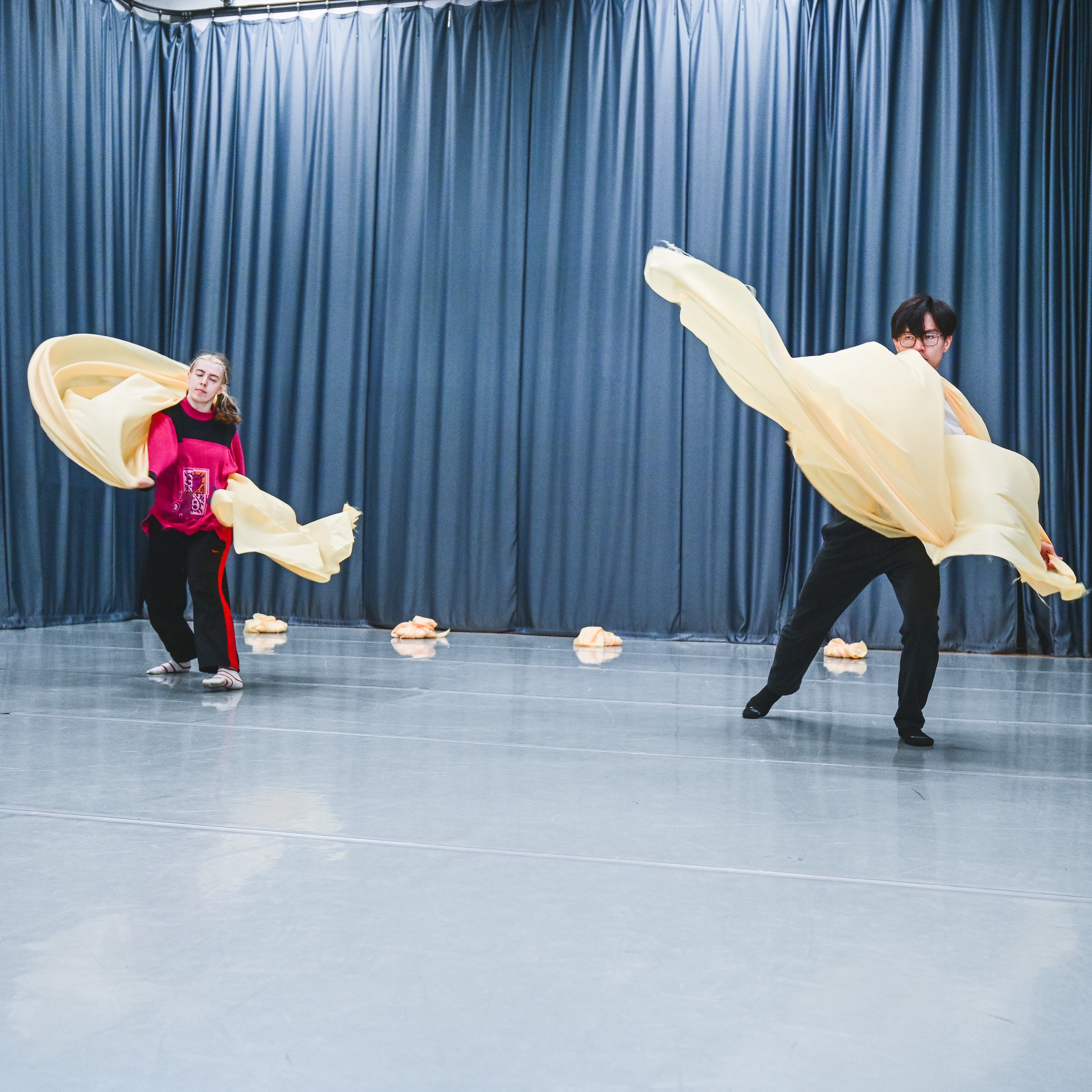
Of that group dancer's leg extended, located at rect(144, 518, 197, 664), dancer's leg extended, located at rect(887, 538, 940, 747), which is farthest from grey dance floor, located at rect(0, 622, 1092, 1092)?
dancer's leg extended, located at rect(144, 518, 197, 664)

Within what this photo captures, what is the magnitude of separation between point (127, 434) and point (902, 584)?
2.40 meters

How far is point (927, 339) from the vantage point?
114 inches

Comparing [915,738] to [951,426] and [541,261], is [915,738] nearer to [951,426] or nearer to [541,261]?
[951,426]

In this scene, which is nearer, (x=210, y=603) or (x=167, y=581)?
(x=210, y=603)

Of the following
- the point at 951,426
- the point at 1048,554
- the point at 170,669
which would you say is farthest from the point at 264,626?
the point at 1048,554

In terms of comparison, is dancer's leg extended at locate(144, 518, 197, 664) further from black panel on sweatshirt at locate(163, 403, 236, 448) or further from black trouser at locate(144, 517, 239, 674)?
black panel on sweatshirt at locate(163, 403, 236, 448)

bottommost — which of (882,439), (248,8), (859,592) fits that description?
(859,592)

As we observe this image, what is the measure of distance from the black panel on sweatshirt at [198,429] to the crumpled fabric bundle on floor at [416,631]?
7.33 feet

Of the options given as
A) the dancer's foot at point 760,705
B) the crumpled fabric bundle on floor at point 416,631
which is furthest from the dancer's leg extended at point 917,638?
the crumpled fabric bundle on floor at point 416,631

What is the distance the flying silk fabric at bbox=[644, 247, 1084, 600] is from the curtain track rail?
5.04 m

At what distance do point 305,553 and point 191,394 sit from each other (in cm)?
63

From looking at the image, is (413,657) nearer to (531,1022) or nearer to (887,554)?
(887,554)

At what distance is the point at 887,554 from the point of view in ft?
9.59

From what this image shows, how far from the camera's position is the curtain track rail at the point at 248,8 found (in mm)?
6945
